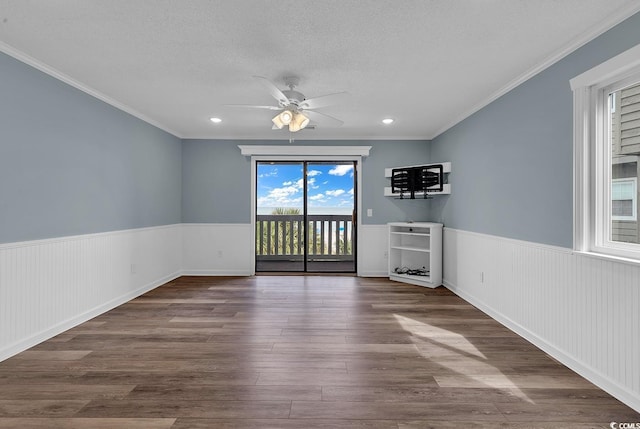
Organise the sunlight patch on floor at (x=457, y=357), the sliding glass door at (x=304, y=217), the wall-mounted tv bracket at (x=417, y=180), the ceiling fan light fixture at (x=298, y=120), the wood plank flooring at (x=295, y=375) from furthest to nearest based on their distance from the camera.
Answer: the sliding glass door at (x=304, y=217) < the wall-mounted tv bracket at (x=417, y=180) < the ceiling fan light fixture at (x=298, y=120) < the sunlight patch on floor at (x=457, y=357) < the wood plank flooring at (x=295, y=375)

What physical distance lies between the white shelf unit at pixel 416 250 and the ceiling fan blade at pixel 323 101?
236 centimetres

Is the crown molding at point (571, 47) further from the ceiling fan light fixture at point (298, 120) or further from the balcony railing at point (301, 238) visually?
the balcony railing at point (301, 238)

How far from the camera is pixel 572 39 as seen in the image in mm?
2381

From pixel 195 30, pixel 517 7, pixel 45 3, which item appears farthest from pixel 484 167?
pixel 45 3

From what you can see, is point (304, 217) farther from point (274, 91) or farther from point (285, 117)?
point (274, 91)

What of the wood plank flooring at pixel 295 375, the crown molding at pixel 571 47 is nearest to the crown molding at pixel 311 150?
the crown molding at pixel 571 47

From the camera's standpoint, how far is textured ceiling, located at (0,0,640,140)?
2041 millimetres

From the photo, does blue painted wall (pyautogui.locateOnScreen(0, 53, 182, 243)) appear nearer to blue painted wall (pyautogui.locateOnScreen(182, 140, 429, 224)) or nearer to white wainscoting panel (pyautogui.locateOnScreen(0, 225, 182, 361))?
white wainscoting panel (pyautogui.locateOnScreen(0, 225, 182, 361))

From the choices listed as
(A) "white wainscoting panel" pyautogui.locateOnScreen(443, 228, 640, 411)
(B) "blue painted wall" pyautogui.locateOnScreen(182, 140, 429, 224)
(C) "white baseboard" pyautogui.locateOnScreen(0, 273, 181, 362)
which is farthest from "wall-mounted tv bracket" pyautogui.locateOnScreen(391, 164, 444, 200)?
(C) "white baseboard" pyautogui.locateOnScreen(0, 273, 181, 362)

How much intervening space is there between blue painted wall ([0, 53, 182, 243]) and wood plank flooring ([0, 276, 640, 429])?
3.61 ft

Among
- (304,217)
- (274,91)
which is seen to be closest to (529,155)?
(274,91)

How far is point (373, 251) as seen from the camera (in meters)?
5.68

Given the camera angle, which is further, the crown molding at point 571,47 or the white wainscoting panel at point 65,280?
the white wainscoting panel at point 65,280

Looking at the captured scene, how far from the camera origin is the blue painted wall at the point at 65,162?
8.57ft
